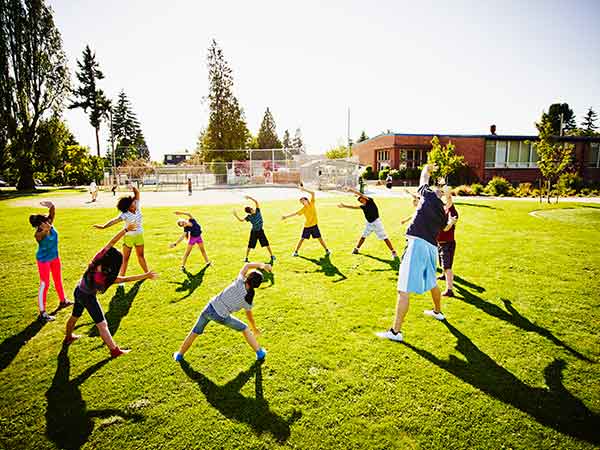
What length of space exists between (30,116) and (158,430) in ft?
149

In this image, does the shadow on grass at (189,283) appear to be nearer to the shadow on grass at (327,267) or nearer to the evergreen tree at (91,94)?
the shadow on grass at (327,267)

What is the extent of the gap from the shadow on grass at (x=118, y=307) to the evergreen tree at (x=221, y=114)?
52.1 metres

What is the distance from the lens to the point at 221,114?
183 ft

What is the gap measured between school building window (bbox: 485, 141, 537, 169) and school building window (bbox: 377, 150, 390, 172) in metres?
11.7

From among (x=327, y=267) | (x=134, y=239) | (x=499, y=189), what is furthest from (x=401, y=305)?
(x=499, y=189)

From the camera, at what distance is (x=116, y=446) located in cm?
301

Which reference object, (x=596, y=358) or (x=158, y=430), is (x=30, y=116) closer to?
(x=158, y=430)

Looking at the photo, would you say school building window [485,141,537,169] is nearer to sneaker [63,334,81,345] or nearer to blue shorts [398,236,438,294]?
blue shorts [398,236,438,294]

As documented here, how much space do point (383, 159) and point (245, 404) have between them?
44.1 metres

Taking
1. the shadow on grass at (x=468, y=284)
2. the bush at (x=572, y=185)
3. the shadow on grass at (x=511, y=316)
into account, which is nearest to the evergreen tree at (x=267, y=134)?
the bush at (x=572, y=185)

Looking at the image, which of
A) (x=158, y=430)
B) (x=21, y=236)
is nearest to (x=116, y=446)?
(x=158, y=430)

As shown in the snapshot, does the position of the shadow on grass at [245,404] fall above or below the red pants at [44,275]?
below

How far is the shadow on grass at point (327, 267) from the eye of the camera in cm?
757

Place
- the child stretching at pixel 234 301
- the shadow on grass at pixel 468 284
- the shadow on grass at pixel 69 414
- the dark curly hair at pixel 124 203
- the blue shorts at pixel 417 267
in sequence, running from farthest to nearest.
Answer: the shadow on grass at pixel 468 284 → the dark curly hair at pixel 124 203 → the blue shorts at pixel 417 267 → the child stretching at pixel 234 301 → the shadow on grass at pixel 69 414
